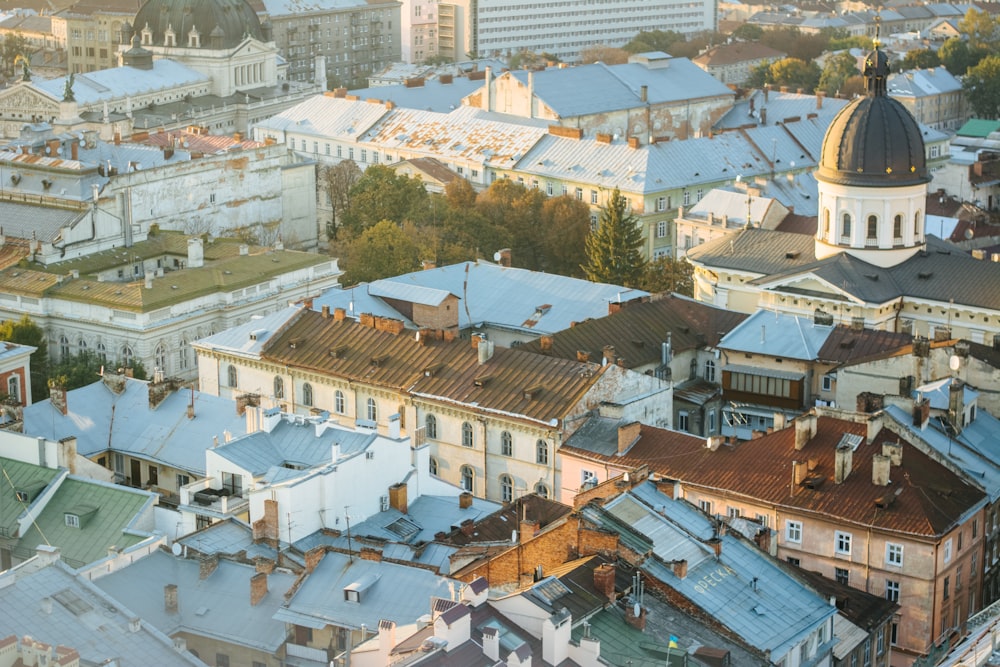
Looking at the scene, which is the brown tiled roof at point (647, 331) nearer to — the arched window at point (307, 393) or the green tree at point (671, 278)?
the arched window at point (307, 393)

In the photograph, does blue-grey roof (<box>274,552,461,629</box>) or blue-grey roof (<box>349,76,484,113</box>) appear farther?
blue-grey roof (<box>349,76,484,113</box>)

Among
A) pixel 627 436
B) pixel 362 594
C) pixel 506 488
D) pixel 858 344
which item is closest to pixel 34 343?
pixel 506 488

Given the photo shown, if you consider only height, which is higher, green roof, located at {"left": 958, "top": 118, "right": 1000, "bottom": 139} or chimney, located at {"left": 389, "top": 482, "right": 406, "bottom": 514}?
chimney, located at {"left": 389, "top": 482, "right": 406, "bottom": 514}

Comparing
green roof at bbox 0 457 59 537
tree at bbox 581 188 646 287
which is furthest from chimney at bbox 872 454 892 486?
tree at bbox 581 188 646 287

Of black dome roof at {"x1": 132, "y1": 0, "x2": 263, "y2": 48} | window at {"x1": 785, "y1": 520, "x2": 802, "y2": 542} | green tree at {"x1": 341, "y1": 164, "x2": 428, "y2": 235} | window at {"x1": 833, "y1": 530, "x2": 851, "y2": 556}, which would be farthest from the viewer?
black dome roof at {"x1": 132, "y1": 0, "x2": 263, "y2": 48}

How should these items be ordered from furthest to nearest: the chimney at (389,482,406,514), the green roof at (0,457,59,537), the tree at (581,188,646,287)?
1. the tree at (581,188,646,287)
2. the chimney at (389,482,406,514)
3. the green roof at (0,457,59,537)

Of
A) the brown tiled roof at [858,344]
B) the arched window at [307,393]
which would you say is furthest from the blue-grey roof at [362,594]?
the brown tiled roof at [858,344]

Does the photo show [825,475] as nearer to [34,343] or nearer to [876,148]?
[876,148]

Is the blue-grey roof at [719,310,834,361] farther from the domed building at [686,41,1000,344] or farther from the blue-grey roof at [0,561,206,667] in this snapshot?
the blue-grey roof at [0,561,206,667]
